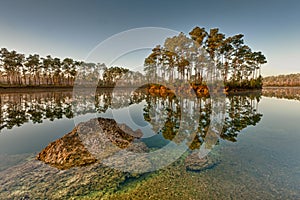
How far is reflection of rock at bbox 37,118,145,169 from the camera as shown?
4707 mm

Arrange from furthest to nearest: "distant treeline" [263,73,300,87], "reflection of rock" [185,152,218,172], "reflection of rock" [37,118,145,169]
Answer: "distant treeline" [263,73,300,87] → "reflection of rock" [37,118,145,169] → "reflection of rock" [185,152,218,172]

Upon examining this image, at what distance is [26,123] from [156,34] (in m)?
9.83

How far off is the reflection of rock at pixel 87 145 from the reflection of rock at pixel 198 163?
1.81m

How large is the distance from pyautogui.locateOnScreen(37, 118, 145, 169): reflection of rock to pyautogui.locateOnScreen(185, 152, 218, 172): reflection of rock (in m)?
1.81

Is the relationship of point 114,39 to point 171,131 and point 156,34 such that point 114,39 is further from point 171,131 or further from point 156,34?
point 171,131

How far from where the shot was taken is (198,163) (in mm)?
4680

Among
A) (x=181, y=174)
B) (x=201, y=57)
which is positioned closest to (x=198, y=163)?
(x=181, y=174)

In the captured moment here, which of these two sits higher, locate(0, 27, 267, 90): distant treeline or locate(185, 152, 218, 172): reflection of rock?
locate(0, 27, 267, 90): distant treeline

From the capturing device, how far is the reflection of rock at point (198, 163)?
14.5ft

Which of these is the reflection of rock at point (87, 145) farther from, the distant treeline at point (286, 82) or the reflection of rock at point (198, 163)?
the distant treeline at point (286, 82)

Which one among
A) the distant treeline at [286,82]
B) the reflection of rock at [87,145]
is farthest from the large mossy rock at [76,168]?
the distant treeline at [286,82]

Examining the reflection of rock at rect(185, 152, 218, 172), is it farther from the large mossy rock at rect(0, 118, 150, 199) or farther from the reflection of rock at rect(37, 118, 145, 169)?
the reflection of rock at rect(37, 118, 145, 169)

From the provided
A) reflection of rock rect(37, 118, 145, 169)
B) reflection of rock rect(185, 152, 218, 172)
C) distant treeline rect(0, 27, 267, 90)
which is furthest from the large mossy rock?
distant treeline rect(0, 27, 267, 90)

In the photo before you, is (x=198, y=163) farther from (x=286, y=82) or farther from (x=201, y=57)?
(x=286, y=82)
